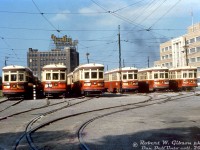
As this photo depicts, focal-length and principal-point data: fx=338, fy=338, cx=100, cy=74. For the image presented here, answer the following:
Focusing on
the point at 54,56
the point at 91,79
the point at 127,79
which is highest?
the point at 54,56

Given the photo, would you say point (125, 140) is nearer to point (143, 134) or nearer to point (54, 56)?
point (143, 134)

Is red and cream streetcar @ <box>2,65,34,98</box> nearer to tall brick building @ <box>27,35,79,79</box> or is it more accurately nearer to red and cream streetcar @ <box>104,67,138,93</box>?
red and cream streetcar @ <box>104,67,138,93</box>

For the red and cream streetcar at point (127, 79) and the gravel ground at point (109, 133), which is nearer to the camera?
the gravel ground at point (109, 133)

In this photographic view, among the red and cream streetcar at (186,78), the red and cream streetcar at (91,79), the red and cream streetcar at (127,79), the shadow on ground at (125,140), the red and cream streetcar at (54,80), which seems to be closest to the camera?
the shadow on ground at (125,140)

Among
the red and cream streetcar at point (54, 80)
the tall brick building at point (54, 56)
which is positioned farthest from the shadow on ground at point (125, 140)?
the tall brick building at point (54, 56)

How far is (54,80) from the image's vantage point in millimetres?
27547

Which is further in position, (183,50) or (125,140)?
(183,50)

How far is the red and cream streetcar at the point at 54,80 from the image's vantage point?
27422mm

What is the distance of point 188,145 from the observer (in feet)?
24.3

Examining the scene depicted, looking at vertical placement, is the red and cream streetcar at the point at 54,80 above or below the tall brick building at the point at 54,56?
below

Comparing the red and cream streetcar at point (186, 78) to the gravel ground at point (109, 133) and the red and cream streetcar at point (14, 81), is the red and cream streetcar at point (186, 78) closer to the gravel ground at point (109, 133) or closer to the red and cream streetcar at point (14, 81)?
the red and cream streetcar at point (14, 81)

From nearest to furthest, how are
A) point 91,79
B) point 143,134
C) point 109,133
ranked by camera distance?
point 143,134 < point 109,133 < point 91,79

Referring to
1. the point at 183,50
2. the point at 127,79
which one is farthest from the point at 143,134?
the point at 183,50

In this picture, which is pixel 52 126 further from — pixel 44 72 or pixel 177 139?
pixel 44 72
